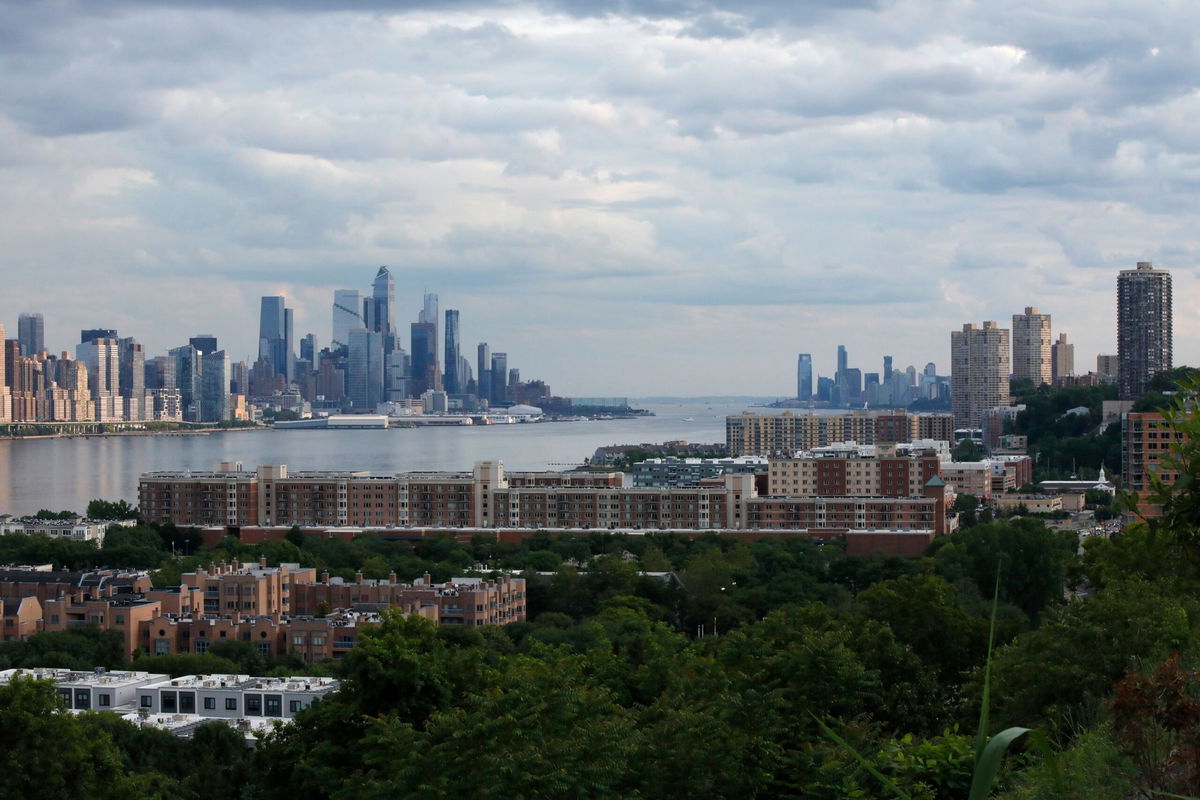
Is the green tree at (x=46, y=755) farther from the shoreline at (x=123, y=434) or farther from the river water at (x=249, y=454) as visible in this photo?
the shoreline at (x=123, y=434)

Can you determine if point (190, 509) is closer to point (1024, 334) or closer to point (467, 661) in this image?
point (467, 661)

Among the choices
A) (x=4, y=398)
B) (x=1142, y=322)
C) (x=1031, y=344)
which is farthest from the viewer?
(x=4, y=398)

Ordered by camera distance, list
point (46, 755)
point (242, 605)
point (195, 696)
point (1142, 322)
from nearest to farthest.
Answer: point (46, 755) → point (195, 696) → point (242, 605) → point (1142, 322)

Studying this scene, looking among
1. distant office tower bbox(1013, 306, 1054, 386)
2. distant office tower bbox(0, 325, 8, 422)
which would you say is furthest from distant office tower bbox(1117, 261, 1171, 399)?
distant office tower bbox(0, 325, 8, 422)

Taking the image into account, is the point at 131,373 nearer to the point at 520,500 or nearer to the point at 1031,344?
the point at 1031,344

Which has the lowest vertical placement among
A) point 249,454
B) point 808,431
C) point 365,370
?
point 249,454

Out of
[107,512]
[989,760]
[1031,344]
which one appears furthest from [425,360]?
[989,760]

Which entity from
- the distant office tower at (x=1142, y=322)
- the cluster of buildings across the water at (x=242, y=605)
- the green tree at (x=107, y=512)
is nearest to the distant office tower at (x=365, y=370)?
the distant office tower at (x=1142, y=322)
